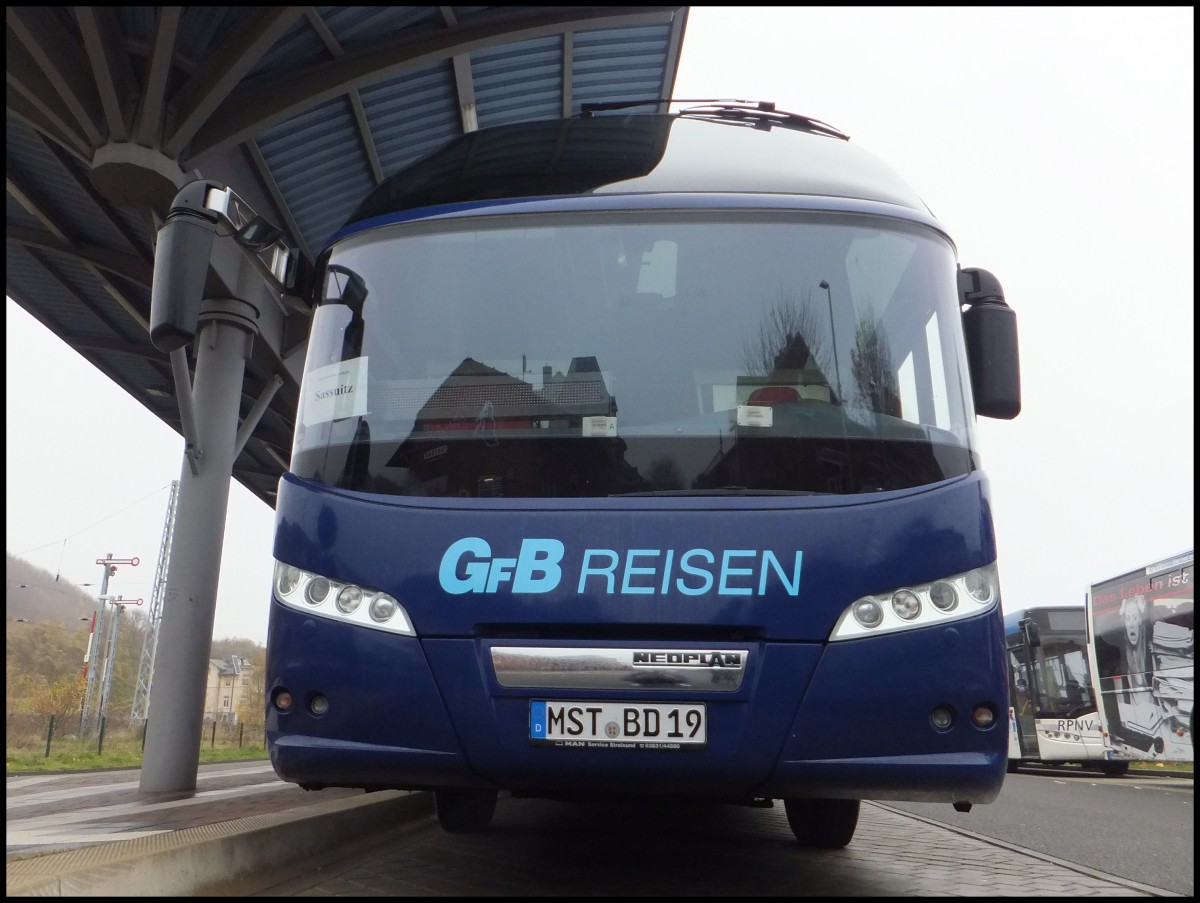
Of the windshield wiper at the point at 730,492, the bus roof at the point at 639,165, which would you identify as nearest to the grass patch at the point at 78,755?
the bus roof at the point at 639,165

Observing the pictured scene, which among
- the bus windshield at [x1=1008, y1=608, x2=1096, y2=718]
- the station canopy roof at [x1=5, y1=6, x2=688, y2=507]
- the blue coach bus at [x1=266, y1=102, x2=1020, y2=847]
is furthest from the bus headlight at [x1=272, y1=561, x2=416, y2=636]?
the bus windshield at [x1=1008, y1=608, x2=1096, y2=718]

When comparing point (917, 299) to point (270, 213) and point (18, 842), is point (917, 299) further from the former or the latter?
point (270, 213)

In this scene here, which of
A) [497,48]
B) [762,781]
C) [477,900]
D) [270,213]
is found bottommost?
[477,900]

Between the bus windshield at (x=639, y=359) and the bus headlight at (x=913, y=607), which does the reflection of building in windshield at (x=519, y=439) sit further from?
the bus headlight at (x=913, y=607)

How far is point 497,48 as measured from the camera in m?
10.8

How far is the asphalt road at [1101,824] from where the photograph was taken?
709 cm

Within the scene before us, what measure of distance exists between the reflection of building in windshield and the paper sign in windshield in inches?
11.5

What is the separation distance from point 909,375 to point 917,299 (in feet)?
1.18

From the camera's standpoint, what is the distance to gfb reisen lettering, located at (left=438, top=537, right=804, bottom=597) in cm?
379

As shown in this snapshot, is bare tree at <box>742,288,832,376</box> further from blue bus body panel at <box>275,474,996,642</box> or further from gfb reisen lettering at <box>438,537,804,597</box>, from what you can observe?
gfb reisen lettering at <box>438,537,804,597</box>

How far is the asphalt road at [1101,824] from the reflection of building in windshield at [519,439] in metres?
4.09

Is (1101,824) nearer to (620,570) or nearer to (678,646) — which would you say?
(678,646)

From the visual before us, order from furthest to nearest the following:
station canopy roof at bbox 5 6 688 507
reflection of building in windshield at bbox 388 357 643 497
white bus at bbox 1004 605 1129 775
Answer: white bus at bbox 1004 605 1129 775 → station canopy roof at bbox 5 6 688 507 → reflection of building in windshield at bbox 388 357 643 497

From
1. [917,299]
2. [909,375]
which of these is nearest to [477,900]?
[909,375]
